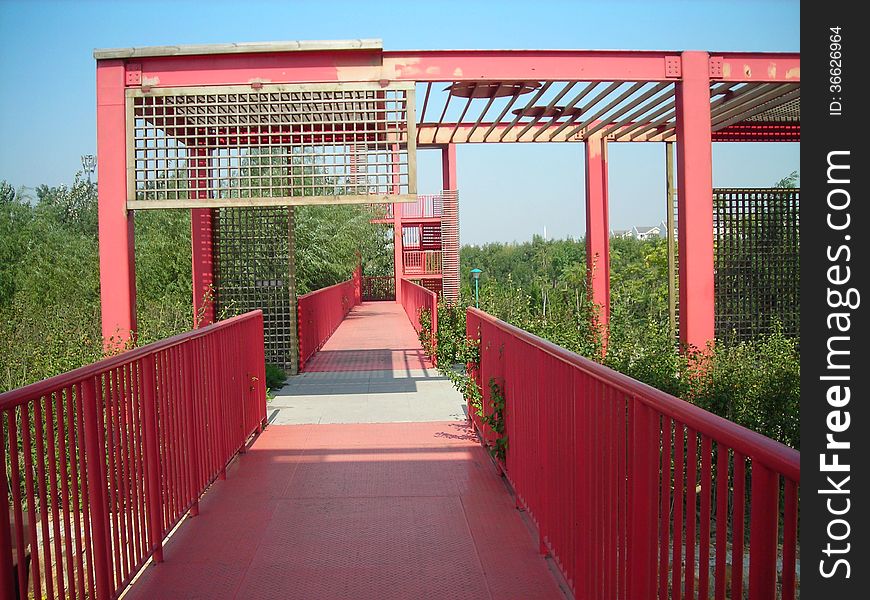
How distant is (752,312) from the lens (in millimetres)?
13477

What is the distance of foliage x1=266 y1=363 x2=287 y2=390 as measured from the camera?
36.2ft

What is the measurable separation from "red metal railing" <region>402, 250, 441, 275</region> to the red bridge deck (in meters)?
25.8

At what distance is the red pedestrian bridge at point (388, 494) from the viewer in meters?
2.23

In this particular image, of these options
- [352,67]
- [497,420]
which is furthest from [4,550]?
[352,67]

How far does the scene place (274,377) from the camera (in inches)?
447

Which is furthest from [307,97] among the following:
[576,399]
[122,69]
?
[576,399]

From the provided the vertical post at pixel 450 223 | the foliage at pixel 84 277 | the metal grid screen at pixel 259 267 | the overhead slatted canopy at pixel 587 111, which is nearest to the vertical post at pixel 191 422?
the foliage at pixel 84 277

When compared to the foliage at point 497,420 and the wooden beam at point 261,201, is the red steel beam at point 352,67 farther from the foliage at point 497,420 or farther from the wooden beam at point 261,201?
the foliage at point 497,420

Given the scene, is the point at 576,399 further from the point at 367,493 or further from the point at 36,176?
the point at 36,176

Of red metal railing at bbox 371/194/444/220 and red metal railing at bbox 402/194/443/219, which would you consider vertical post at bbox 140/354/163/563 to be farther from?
red metal railing at bbox 371/194/444/220

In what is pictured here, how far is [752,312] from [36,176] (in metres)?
54.5

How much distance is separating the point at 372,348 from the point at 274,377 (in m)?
5.41

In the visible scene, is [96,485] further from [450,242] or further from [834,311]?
[450,242]

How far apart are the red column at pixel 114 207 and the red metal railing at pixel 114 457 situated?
2839 mm
